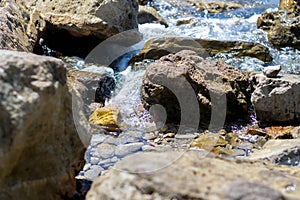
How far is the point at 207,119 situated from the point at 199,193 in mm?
4438

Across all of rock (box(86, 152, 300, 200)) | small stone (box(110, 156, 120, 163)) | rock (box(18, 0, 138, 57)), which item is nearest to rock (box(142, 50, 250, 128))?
small stone (box(110, 156, 120, 163))

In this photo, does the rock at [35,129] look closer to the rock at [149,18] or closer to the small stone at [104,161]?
the small stone at [104,161]

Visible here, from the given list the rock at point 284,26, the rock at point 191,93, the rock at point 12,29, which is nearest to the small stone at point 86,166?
the rock at point 191,93

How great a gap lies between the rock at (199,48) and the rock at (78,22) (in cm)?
93

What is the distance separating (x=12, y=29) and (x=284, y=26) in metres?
7.20

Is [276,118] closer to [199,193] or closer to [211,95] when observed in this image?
[211,95]

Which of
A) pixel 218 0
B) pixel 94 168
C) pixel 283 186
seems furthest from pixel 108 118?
pixel 218 0

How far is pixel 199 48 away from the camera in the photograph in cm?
1027

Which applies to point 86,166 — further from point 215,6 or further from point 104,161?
point 215,6

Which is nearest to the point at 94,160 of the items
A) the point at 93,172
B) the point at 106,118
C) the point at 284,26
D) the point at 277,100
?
the point at 93,172

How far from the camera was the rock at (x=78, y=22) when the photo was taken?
980 cm

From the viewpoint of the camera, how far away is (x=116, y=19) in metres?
10.0

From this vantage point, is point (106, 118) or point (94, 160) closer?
point (94, 160)

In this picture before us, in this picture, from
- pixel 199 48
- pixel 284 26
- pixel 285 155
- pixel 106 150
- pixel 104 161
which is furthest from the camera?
pixel 284 26
